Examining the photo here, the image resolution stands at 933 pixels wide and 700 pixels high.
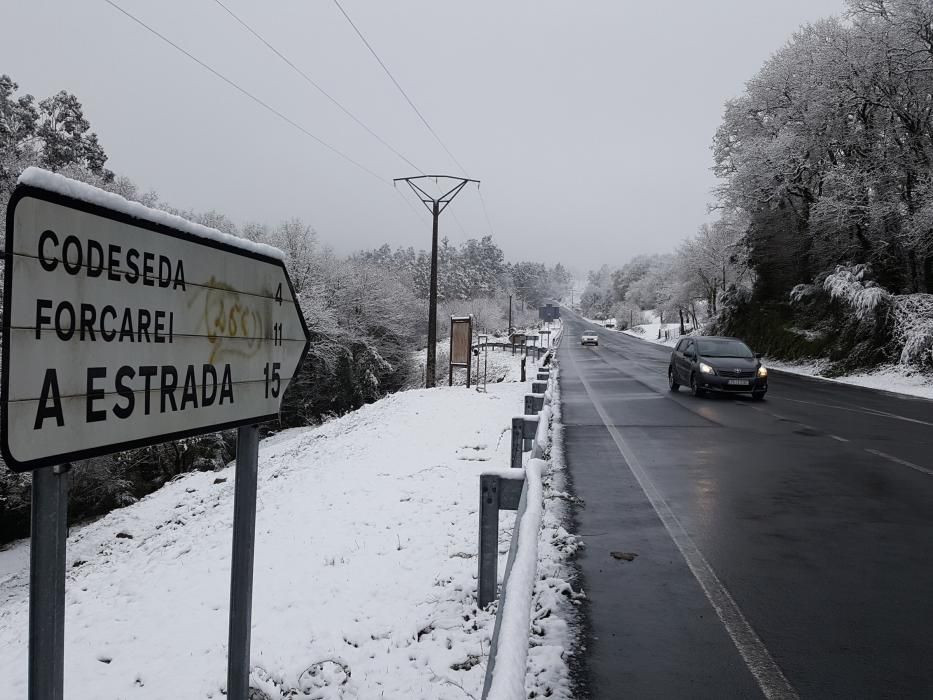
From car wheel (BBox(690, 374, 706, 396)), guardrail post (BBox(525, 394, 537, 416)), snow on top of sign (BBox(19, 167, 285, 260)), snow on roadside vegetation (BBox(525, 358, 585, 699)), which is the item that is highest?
snow on top of sign (BBox(19, 167, 285, 260))

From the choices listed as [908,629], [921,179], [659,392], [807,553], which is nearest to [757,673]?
[908,629]

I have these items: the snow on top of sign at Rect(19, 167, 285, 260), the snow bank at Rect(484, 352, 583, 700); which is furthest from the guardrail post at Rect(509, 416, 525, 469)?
the snow on top of sign at Rect(19, 167, 285, 260)

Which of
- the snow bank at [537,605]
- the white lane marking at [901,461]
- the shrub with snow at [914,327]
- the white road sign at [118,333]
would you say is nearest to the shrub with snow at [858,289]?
the shrub with snow at [914,327]

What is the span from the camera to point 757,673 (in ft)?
11.3

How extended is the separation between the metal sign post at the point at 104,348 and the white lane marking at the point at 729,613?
2798 millimetres

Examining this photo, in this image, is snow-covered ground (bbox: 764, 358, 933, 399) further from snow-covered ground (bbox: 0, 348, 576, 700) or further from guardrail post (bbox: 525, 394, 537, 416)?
snow-covered ground (bbox: 0, 348, 576, 700)

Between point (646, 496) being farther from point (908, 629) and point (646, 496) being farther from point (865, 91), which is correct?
point (865, 91)

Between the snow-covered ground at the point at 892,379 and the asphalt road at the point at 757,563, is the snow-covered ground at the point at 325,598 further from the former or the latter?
the snow-covered ground at the point at 892,379

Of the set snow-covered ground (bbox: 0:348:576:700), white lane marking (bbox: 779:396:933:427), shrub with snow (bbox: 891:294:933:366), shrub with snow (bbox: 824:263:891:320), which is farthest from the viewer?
shrub with snow (bbox: 824:263:891:320)

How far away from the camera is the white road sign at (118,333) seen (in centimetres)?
143

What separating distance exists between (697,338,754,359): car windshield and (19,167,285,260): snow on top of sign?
17.2 m

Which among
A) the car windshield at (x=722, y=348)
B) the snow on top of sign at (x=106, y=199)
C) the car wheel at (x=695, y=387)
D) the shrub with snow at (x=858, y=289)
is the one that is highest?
the shrub with snow at (x=858, y=289)

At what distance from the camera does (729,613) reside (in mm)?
4195

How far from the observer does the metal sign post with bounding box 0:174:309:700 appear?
1438 millimetres
